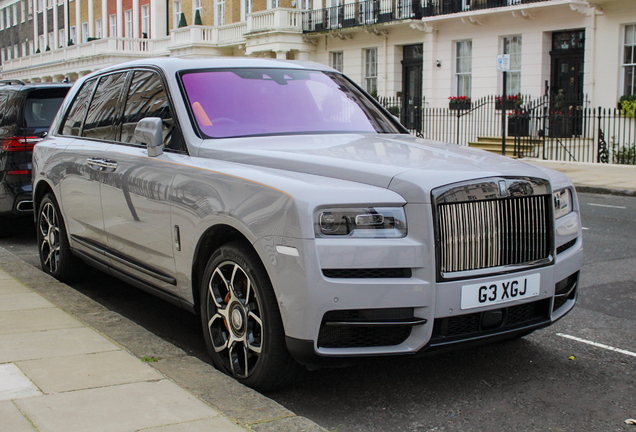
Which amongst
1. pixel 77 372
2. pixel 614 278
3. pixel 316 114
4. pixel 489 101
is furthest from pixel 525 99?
pixel 77 372

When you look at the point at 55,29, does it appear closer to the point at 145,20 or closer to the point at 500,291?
the point at 145,20

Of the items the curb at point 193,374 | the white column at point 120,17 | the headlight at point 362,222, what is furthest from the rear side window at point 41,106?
the white column at point 120,17

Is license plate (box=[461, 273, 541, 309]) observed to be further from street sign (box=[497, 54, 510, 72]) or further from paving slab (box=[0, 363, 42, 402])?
street sign (box=[497, 54, 510, 72])

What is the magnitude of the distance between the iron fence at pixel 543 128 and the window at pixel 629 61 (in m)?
0.78

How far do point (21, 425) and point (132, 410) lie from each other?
0.46 metres

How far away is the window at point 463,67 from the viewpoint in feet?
96.4

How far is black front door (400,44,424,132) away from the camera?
31.9 metres

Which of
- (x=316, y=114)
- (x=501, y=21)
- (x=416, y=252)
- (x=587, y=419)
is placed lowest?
(x=587, y=419)

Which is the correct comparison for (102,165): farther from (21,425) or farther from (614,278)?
(614,278)

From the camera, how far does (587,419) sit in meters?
3.70

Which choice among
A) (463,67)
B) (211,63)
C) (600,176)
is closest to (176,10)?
(463,67)

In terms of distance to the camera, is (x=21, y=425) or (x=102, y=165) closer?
(x=21, y=425)

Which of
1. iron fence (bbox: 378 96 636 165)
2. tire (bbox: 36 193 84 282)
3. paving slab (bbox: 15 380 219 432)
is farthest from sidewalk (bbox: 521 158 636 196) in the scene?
paving slab (bbox: 15 380 219 432)

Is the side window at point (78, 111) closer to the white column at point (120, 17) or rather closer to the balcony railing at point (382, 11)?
the balcony railing at point (382, 11)
